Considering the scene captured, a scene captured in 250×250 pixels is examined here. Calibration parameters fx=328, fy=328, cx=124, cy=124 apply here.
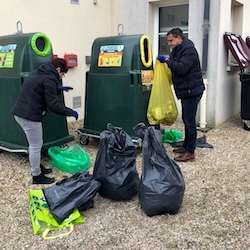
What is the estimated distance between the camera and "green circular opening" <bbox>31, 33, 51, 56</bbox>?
413cm

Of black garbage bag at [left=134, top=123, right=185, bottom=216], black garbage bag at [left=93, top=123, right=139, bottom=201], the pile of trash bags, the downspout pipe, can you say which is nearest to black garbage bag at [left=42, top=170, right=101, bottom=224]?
the pile of trash bags

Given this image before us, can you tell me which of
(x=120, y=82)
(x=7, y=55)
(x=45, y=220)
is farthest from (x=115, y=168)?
(x=7, y=55)

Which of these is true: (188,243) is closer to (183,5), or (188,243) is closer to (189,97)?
(189,97)

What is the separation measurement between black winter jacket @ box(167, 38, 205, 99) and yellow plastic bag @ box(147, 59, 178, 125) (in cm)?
21

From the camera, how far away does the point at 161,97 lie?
4484mm

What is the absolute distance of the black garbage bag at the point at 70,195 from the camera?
9.26 feet

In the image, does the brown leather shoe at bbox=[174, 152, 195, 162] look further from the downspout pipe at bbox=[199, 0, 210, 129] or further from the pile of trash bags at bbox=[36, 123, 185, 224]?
the downspout pipe at bbox=[199, 0, 210, 129]

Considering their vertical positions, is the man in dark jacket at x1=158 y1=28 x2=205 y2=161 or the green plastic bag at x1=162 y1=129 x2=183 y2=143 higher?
the man in dark jacket at x1=158 y1=28 x2=205 y2=161

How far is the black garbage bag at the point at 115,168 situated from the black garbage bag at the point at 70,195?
15 centimetres

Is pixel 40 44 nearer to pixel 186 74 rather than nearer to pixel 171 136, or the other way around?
pixel 186 74

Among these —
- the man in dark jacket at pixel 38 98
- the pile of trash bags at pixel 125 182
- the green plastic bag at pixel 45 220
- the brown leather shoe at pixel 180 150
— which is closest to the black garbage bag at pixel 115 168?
the pile of trash bags at pixel 125 182

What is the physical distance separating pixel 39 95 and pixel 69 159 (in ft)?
3.38

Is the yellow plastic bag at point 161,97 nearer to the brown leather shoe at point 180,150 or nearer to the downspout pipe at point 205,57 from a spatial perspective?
the brown leather shoe at point 180,150

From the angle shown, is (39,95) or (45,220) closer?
(45,220)
